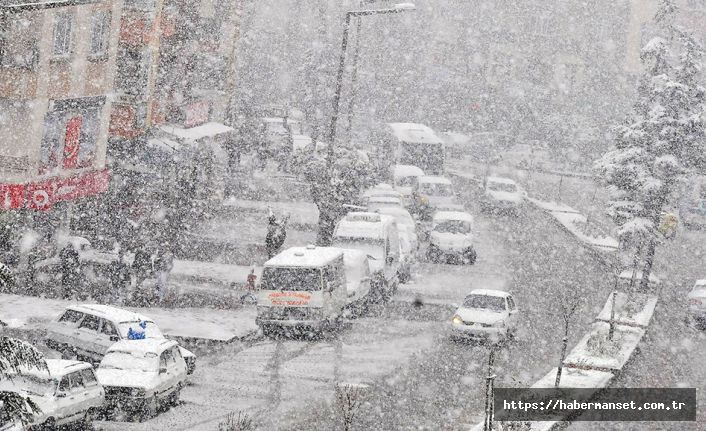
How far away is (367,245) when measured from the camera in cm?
3102

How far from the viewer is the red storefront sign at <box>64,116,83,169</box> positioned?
3259 centimetres

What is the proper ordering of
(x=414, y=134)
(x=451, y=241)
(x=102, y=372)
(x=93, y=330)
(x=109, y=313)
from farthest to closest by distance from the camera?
(x=414, y=134) → (x=451, y=241) → (x=109, y=313) → (x=93, y=330) → (x=102, y=372)

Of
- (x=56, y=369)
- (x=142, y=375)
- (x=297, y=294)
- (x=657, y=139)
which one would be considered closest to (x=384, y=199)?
(x=657, y=139)

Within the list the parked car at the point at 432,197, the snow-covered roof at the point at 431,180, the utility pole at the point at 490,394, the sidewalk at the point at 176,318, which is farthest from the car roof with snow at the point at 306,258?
the snow-covered roof at the point at 431,180

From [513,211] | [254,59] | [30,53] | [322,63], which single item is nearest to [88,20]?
[30,53]

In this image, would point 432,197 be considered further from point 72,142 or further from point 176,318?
point 176,318

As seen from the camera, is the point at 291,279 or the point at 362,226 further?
the point at 362,226

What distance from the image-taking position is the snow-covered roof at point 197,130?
4056cm

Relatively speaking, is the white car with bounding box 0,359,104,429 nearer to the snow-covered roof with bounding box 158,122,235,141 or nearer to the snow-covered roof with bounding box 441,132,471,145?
the snow-covered roof with bounding box 158,122,235,141

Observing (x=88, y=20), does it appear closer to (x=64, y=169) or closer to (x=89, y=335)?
(x=64, y=169)

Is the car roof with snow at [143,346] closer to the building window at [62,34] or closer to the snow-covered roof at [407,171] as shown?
the building window at [62,34]

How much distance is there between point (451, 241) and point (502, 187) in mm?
14045

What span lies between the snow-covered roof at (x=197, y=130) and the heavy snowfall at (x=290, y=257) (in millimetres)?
146

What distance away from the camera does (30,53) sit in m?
29.8
